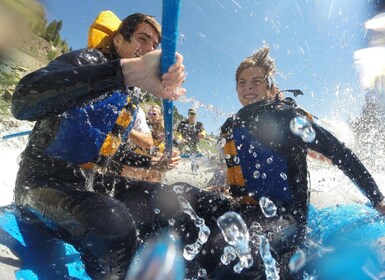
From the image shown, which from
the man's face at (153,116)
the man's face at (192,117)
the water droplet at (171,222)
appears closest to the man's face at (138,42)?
the water droplet at (171,222)

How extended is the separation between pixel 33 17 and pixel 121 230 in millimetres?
1393

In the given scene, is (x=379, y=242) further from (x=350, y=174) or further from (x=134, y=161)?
(x=134, y=161)

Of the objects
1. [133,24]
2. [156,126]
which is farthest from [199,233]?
[156,126]

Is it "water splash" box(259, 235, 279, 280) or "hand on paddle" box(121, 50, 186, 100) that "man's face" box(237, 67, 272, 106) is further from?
"hand on paddle" box(121, 50, 186, 100)

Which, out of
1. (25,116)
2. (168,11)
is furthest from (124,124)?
(168,11)

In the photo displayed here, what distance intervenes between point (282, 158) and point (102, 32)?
1626 millimetres

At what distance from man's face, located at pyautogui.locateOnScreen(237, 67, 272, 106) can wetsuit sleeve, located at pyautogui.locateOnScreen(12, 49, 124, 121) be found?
164 cm

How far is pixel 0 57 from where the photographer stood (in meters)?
0.58

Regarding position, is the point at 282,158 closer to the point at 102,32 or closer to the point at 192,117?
the point at 102,32

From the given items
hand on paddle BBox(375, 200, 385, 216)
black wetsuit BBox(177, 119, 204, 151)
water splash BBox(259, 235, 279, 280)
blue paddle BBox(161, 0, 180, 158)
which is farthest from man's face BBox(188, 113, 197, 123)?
blue paddle BBox(161, 0, 180, 158)

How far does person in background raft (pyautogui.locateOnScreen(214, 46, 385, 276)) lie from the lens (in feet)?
8.16

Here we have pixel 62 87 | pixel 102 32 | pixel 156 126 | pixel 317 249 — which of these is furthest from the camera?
pixel 156 126

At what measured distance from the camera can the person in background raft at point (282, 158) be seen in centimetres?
249

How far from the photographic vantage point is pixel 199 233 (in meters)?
2.28
